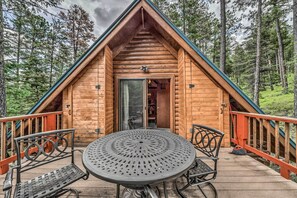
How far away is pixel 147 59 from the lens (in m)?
4.54

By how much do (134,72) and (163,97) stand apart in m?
2.85

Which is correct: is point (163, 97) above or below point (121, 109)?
above

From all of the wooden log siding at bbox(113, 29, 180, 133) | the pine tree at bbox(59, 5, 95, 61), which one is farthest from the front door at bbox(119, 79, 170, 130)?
the pine tree at bbox(59, 5, 95, 61)

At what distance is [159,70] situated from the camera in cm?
450

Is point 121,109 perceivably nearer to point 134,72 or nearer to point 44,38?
point 134,72

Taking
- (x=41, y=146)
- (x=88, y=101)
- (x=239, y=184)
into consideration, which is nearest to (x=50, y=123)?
(x=88, y=101)

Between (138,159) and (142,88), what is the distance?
3.39 meters

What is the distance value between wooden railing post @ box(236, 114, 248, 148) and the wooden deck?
701 mm

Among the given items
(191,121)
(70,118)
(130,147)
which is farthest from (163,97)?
(130,147)

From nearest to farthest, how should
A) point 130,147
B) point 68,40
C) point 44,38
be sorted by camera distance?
point 130,147 → point 44,38 → point 68,40

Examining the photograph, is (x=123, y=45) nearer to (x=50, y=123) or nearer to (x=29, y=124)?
(x=50, y=123)

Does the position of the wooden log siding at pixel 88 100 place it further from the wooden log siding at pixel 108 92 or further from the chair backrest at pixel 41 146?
the chair backrest at pixel 41 146

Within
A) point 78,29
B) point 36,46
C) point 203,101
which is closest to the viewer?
point 203,101

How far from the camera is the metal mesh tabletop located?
1.05 metres
